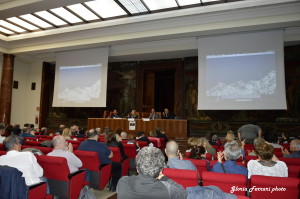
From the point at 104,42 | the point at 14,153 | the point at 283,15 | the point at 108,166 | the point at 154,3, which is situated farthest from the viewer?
the point at 104,42

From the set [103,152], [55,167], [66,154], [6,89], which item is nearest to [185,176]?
[55,167]

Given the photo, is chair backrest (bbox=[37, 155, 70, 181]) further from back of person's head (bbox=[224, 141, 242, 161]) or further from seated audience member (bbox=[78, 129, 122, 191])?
back of person's head (bbox=[224, 141, 242, 161])

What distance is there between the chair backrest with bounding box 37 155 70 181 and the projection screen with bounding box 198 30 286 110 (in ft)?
24.7

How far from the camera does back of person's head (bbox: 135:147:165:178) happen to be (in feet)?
5.45

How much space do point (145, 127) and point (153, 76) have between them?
14.3 feet

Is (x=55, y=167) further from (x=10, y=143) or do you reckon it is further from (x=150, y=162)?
(x=150, y=162)

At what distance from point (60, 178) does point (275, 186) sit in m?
2.51

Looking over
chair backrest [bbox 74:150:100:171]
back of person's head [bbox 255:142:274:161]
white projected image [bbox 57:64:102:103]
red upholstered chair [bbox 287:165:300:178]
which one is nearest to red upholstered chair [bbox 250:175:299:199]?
back of person's head [bbox 255:142:274:161]

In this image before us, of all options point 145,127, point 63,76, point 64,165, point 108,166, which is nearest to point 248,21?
point 145,127

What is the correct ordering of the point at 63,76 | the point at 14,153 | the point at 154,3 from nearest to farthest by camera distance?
1. the point at 14,153
2. the point at 154,3
3. the point at 63,76

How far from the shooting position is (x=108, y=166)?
13.1 ft

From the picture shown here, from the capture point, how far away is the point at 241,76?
923cm

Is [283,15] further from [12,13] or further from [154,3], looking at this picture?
[12,13]

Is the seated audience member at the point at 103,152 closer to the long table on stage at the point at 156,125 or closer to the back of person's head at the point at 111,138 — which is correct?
the back of person's head at the point at 111,138
